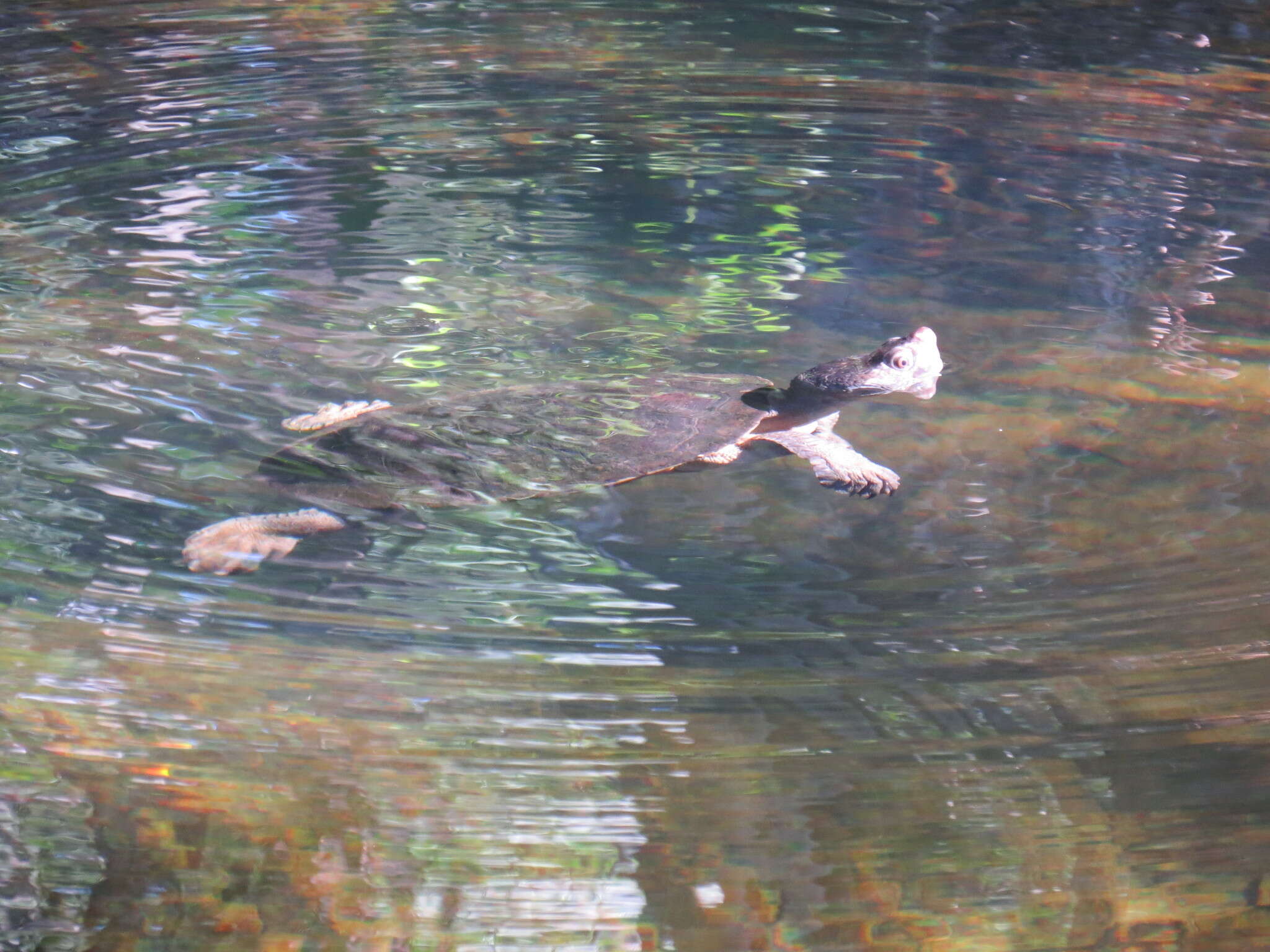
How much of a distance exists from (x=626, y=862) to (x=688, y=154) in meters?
3.71

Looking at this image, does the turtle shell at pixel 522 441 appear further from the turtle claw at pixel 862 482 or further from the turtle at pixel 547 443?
the turtle claw at pixel 862 482

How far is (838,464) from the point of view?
2.55 metres

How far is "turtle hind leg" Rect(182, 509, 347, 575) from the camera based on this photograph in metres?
2.24

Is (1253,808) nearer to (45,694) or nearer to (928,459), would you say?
(928,459)

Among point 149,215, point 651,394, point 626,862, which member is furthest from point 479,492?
point 149,215

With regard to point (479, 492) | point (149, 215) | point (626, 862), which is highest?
point (149, 215)

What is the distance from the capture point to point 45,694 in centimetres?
185

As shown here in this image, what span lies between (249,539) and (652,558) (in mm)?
926

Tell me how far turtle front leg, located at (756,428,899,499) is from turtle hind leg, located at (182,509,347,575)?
116 centimetres

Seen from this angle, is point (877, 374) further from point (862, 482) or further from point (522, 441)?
point (522, 441)

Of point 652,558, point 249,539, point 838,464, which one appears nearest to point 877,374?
point 838,464

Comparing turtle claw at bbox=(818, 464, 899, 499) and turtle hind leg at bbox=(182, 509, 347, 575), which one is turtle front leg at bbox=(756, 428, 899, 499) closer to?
turtle claw at bbox=(818, 464, 899, 499)

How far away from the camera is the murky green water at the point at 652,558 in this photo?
156 centimetres

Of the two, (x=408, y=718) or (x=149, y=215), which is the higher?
(x=149, y=215)
